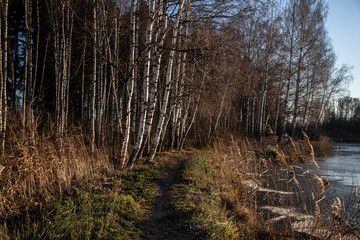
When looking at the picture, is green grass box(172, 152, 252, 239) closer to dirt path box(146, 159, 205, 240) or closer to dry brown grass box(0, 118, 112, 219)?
dirt path box(146, 159, 205, 240)

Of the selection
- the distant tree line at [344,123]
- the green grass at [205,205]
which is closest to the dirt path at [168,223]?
the green grass at [205,205]

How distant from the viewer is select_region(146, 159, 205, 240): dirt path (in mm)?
2996

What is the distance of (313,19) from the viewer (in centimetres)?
1457

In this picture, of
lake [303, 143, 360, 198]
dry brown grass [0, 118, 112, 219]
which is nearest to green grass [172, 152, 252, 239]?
lake [303, 143, 360, 198]

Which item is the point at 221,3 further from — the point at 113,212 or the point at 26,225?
the point at 26,225

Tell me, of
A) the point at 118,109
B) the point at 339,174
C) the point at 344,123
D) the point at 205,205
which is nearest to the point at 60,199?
the point at 205,205

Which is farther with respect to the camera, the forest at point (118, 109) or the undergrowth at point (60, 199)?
the forest at point (118, 109)

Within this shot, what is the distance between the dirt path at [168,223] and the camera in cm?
300

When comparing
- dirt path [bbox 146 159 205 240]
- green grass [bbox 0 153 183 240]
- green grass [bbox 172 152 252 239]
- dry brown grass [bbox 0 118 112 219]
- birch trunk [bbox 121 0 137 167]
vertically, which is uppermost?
birch trunk [bbox 121 0 137 167]

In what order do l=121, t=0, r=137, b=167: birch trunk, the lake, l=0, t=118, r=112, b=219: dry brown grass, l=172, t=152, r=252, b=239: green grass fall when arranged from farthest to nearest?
1. the lake
2. l=121, t=0, r=137, b=167: birch trunk
3. l=0, t=118, r=112, b=219: dry brown grass
4. l=172, t=152, r=252, b=239: green grass

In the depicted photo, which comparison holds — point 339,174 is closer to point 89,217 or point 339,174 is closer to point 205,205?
point 205,205

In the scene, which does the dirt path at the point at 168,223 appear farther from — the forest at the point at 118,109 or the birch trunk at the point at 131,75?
the birch trunk at the point at 131,75

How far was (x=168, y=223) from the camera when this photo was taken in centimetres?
338

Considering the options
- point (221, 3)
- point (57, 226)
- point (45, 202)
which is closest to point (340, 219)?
point (57, 226)
